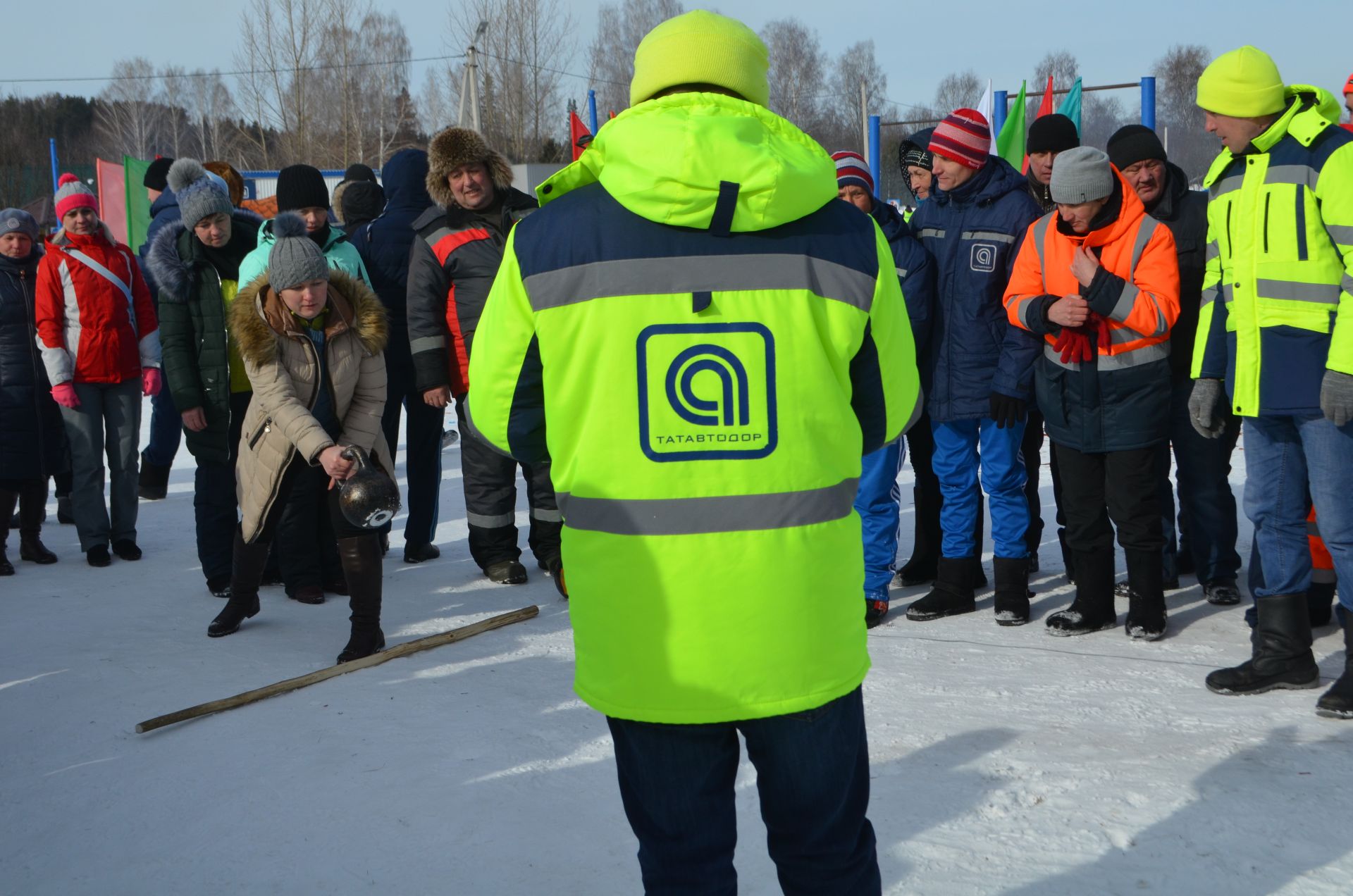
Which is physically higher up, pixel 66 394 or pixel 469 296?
pixel 469 296

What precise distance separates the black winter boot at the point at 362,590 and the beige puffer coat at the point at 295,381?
0.34m

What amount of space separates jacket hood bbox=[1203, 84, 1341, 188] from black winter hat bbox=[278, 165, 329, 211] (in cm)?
405

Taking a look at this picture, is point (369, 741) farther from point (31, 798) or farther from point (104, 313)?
point (104, 313)

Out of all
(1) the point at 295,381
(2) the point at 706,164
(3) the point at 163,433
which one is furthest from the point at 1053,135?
(3) the point at 163,433

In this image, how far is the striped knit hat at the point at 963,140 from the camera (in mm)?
4816

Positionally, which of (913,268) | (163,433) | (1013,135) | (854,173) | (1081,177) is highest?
(1013,135)

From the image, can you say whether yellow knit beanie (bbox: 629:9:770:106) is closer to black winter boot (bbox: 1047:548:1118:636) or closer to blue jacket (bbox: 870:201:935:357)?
blue jacket (bbox: 870:201:935:357)

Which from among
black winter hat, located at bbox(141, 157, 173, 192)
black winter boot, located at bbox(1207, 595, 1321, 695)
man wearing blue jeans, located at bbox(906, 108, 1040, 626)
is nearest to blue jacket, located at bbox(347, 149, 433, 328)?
black winter hat, located at bbox(141, 157, 173, 192)

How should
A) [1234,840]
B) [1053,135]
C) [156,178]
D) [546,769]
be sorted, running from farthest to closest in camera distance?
[156,178] < [1053,135] < [546,769] < [1234,840]

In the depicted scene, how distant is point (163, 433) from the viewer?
8.19 metres

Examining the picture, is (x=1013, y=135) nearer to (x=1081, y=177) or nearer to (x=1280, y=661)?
(x=1081, y=177)

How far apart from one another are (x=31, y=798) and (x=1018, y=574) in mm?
3525

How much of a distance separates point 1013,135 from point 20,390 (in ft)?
29.2

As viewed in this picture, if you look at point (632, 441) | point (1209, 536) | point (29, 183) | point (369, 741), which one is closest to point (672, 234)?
point (632, 441)
